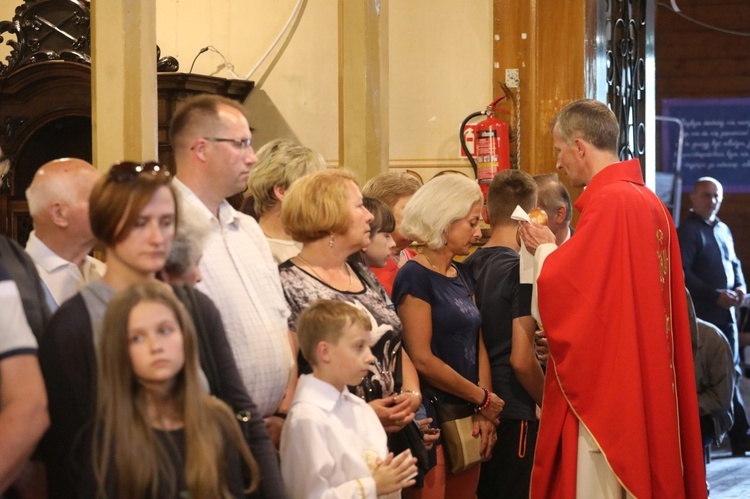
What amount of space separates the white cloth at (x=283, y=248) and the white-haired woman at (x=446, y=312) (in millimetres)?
412

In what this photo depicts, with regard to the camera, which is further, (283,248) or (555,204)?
(555,204)

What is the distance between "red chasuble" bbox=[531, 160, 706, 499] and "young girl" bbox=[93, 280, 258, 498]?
6.39 ft

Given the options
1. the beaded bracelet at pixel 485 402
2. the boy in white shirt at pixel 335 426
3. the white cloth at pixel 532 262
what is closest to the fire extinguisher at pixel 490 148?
the white cloth at pixel 532 262

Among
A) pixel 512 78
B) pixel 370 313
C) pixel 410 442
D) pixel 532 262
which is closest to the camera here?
pixel 370 313

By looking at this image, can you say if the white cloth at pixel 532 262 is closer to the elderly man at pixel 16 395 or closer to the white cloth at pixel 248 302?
the white cloth at pixel 248 302

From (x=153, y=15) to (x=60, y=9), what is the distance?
2.52 m

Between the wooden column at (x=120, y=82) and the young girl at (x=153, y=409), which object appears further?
the wooden column at (x=120, y=82)

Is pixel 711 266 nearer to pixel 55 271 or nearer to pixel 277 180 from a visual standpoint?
pixel 277 180

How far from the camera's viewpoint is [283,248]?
3580 millimetres

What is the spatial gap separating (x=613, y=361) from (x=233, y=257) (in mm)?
1600

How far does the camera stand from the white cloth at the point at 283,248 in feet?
11.6

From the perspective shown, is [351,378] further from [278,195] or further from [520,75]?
[520,75]

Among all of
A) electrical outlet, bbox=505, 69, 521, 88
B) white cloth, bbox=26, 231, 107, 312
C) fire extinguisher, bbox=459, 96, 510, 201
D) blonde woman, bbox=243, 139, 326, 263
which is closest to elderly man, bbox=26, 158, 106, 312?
white cloth, bbox=26, 231, 107, 312

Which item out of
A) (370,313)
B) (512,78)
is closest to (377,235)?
(370,313)
